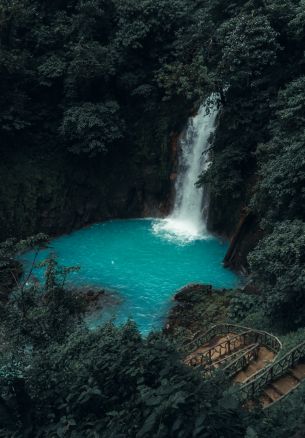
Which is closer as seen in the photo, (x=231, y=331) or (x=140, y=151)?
(x=231, y=331)

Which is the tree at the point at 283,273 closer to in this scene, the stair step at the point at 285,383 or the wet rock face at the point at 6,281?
the stair step at the point at 285,383

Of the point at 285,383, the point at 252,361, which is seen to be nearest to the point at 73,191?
the point at 252,361

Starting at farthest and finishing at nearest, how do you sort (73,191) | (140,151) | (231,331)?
1. (140,151)
2. (73,191)
3. (231,331)

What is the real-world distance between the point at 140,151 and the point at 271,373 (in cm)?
1757

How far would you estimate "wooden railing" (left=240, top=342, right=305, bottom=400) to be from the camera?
31.8ft

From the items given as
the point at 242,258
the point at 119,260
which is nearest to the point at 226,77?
the point at 242,258

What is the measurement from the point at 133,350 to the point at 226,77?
617 inches

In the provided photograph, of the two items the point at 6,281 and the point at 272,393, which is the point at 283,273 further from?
the point at 6,281

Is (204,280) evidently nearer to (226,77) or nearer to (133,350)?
(226,77)

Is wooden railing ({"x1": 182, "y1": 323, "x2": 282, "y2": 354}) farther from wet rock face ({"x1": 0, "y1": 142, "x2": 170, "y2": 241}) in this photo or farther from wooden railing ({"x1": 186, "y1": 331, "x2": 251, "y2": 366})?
wet rock face ({"x1": 0, "y1": 142, "x2": 170, "y2": 241})

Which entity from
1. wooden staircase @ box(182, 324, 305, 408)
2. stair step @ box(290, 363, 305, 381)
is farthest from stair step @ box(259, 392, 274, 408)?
stair step @ box(290, 363, 305, 381)

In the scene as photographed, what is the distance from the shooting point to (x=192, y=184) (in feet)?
82.0

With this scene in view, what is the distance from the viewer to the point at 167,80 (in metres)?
23.2

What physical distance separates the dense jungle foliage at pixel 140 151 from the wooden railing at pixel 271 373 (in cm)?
204
